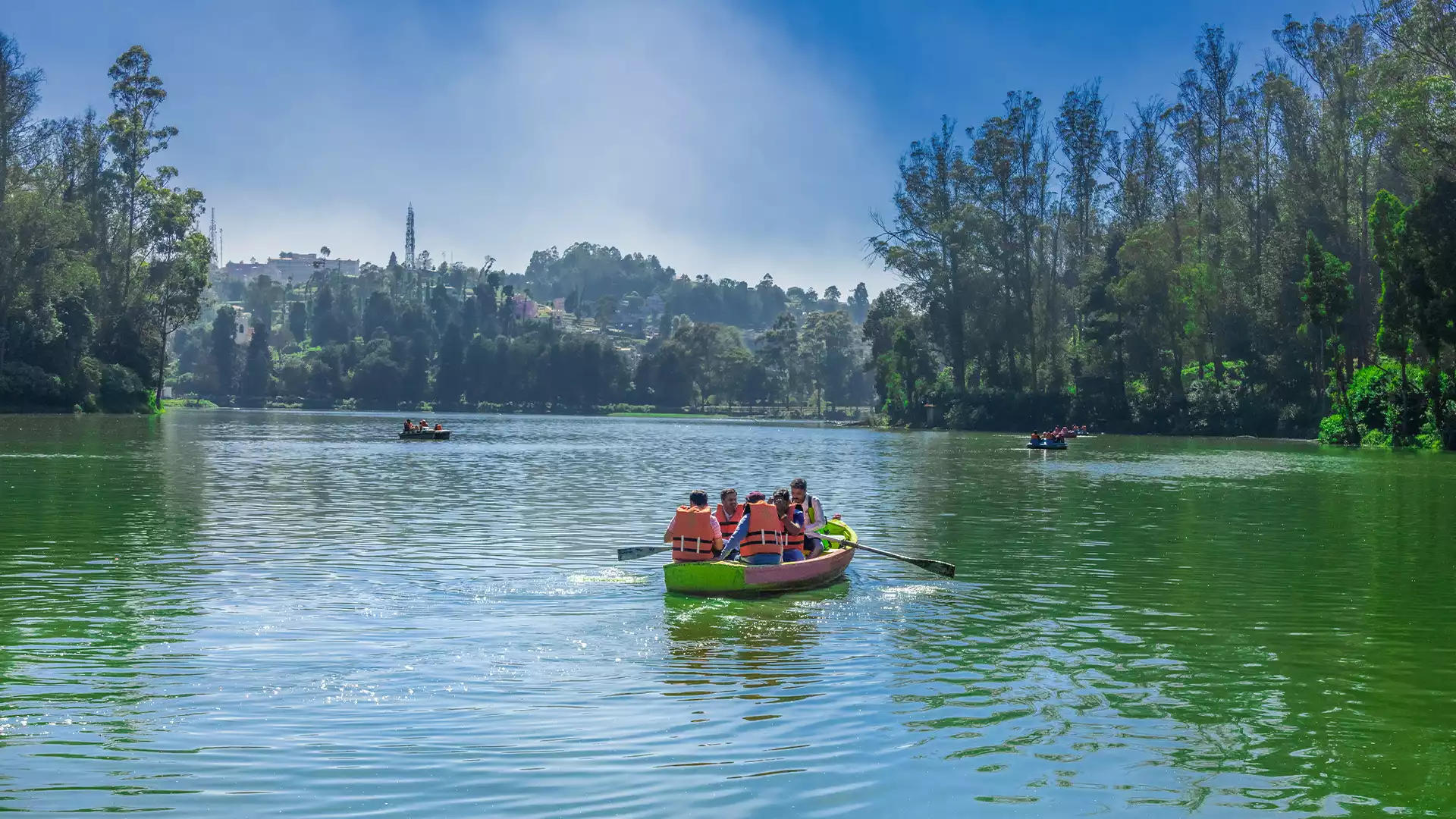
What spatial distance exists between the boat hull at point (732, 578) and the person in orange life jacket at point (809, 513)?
4.53ft

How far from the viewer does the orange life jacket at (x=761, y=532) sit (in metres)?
21.7

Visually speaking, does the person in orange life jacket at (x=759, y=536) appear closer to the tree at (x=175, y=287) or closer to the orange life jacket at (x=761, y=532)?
the orange life jacket at (x=761, y=532)

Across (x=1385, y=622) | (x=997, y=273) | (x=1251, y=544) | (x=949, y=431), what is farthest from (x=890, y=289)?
(x=1385, y=622)

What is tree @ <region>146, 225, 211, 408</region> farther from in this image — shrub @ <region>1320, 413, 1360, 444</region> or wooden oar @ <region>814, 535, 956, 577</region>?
wooden oar @ <region>814, 535, 956, 577</region>

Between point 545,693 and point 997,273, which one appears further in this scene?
point 997,273

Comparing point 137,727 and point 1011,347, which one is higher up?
point 1011,347

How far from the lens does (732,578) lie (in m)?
21.0

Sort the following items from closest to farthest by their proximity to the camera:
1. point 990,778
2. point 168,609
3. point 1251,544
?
point 990,778 < point 168,609 < point 1251,544

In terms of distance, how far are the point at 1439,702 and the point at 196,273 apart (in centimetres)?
13301

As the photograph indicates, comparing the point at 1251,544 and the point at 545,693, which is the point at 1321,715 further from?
the point at 1251,544

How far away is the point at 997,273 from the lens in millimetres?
134250

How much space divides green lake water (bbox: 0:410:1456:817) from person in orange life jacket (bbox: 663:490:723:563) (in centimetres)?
106

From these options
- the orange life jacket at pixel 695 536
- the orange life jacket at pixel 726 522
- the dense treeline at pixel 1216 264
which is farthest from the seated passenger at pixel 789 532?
the dense treeline at pixel 1216 264

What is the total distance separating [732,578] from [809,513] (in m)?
4.66
